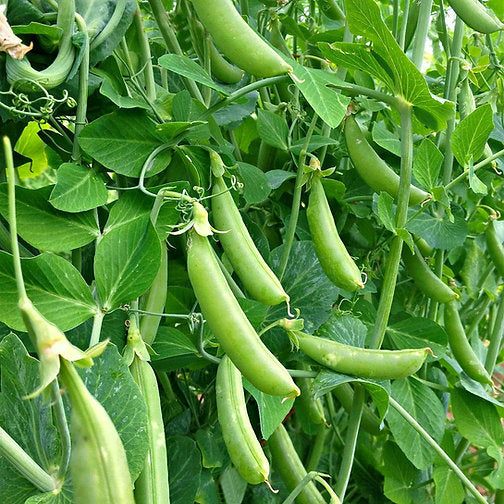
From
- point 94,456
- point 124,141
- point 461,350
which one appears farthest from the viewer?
point 461,350

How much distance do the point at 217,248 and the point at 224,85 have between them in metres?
0.24

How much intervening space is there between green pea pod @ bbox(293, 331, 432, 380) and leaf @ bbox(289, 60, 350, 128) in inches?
11.2

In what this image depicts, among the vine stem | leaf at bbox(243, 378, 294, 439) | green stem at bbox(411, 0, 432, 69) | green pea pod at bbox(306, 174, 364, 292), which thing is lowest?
the vine stem

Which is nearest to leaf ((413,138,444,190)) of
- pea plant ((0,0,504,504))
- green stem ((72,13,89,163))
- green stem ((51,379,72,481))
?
pea plant ((0,0,504,504))

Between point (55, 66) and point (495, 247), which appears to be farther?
point (495, 247)

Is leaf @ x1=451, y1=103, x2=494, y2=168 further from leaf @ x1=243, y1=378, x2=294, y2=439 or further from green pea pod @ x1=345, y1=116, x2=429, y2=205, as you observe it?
leaf @ x1=243, y1=378, x2=294, y2=439

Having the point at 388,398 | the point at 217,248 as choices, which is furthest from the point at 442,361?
the point at 217,248

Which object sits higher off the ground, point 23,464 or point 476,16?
point 476,16

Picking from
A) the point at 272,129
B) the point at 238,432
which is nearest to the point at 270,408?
the point at 238,432

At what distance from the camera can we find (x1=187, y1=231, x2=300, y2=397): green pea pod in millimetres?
692

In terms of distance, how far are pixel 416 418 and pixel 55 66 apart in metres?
0.77

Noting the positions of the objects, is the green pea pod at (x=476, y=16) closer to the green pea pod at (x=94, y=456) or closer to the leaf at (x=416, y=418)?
the leaf at (x=416, y=418)

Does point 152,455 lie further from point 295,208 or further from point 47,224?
point 295,208

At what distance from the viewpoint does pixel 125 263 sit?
752mm
